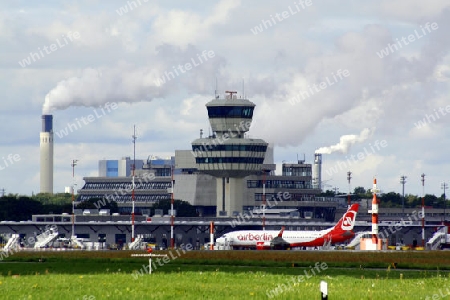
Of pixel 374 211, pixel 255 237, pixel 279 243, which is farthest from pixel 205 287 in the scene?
pixel 255 237

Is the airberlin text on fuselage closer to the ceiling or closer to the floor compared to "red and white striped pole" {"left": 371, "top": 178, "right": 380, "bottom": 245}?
closer to the floor

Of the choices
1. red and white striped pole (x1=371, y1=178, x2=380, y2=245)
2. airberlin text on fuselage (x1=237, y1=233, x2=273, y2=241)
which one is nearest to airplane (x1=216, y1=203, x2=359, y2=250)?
airberlin text on fuselage (x1=237, y1=233, x2=273, y2=241)

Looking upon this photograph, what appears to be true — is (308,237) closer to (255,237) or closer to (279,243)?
(279,243)

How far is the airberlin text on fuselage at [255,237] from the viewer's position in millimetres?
173500

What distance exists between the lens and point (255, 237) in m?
175

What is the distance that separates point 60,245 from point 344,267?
112 metres

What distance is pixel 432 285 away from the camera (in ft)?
172

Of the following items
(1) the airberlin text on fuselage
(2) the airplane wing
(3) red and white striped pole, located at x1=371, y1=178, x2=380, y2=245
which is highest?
(3) red and white striped pole, located at x1=371, y1=178, x2=380, y2=245

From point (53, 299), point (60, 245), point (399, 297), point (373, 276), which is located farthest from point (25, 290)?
point (60, 245)

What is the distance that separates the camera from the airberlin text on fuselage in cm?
17350

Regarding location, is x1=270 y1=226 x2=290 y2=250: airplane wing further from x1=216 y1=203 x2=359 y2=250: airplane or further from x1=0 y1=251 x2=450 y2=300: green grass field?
x1=0 y1=251 x2=450 y2=300: green grass field

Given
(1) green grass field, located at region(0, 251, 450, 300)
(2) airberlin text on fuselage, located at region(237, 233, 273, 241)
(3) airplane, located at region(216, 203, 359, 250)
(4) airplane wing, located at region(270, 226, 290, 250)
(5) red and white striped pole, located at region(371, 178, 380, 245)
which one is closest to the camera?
(1) green grass field, located at region(0, 251, 450, 300)

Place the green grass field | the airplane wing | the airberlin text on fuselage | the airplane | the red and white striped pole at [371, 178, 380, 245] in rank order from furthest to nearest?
the airberlin text on fuselage < the airplane < the airplane wing < the red and white striped pole at [371, 178, 380, 245] < the green grass field

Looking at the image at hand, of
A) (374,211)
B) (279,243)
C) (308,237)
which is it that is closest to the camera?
(374,211)
